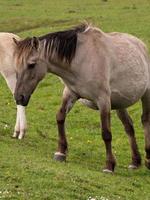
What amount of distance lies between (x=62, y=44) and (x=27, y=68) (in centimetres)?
70

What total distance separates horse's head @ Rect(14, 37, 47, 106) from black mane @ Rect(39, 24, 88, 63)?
20 centimetres

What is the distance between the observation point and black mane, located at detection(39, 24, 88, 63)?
10430 millimetres

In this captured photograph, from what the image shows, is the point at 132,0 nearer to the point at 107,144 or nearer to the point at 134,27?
the point at 134,27

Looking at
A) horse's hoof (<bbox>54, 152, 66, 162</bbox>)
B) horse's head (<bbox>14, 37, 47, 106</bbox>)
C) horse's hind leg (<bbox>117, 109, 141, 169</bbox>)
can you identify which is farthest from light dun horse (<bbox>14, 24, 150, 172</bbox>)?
horse's hind leg (<bbox>117, 109, 141, 169</bbox>)

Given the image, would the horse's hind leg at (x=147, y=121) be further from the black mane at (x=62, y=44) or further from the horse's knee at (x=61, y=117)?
the black mane at (x=62, y=44)

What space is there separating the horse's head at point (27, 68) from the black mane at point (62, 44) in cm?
20

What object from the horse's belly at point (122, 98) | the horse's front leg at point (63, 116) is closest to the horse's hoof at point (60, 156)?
the horse's front leg at point (63, 116)

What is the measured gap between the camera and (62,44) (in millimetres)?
10414

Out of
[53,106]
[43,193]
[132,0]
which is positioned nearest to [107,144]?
[43,193]

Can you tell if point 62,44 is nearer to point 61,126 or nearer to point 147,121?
point 61,126

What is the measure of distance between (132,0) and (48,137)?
30.7 meters

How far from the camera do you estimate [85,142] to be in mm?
14891

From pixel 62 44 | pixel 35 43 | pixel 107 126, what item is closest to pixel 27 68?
pixel 35 43

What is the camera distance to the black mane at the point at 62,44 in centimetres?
1043
